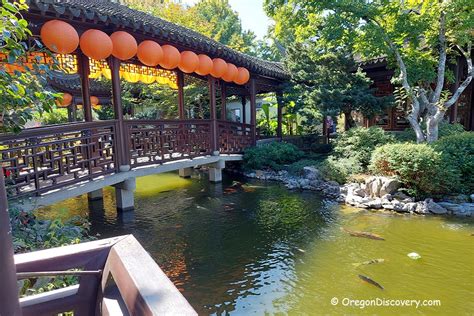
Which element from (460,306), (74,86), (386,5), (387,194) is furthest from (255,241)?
(74,86)

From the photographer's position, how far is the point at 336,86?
11.8m

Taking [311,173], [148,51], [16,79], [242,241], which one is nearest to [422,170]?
[311,173]

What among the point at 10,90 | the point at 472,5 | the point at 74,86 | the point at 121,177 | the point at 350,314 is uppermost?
the point at 472,5

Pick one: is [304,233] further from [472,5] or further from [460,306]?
[472,5]

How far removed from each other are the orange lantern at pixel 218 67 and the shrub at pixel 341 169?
4.06 metres

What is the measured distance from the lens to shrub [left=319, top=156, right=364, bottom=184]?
9.45m

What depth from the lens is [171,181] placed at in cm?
1138

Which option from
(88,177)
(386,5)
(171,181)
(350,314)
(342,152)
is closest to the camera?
(350,314)

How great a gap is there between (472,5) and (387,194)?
16.2 feet

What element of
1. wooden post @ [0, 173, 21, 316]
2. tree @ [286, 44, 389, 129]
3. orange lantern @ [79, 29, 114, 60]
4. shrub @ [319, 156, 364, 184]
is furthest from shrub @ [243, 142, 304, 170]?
wooden post @ [0, 173, 21, 316]

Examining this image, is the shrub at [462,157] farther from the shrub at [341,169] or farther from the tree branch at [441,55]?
the shrub at [341,169]

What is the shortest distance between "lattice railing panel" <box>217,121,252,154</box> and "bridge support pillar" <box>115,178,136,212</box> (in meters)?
3.71

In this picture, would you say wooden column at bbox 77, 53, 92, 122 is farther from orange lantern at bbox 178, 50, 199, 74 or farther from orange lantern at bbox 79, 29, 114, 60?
orange lantern at bbox 178, 50, 199, 74

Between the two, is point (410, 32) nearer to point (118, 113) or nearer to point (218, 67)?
point (218, 67)
